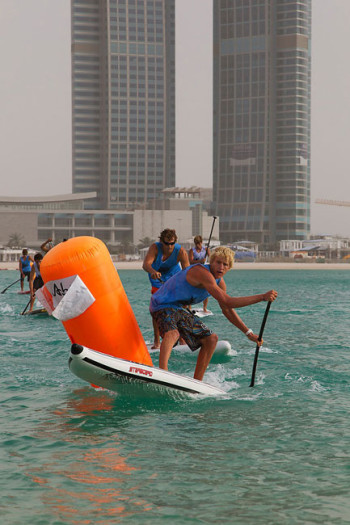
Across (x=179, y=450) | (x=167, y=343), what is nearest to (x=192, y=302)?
(x=167, y=343)

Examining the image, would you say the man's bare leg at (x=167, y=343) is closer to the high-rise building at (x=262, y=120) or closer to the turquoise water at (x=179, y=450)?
the turquoise water at (x=179, y=450)

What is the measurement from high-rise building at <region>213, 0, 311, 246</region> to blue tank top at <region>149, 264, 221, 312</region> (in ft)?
554

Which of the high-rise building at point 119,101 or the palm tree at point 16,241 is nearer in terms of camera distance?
the palm tree at point 16,241

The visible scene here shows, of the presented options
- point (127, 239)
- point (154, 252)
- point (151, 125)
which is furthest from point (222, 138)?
point (154, 252)

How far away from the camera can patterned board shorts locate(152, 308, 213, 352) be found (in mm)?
8195

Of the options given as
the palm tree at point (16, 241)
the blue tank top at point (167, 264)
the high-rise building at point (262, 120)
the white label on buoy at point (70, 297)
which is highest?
the high-rise building at point (262, 120)

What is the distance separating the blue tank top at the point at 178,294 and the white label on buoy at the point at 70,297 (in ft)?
2.60

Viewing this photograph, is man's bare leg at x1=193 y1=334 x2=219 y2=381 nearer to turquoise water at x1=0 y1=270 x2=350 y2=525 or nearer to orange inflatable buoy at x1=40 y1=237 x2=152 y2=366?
turquoise water at x1=0 y1=270 x2=350 y2=525

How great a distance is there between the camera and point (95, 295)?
8.28m

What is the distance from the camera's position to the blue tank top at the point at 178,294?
788 centimetres

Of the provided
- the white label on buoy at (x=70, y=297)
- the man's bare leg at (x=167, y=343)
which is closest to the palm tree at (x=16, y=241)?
the white label on buoy at (x=70, y=297)

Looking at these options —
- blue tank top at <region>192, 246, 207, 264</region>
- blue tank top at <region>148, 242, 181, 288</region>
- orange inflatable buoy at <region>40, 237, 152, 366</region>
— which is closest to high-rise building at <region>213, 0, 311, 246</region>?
blue tank top at <region>192, 246, 207, 264</region>

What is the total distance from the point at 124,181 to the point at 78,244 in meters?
181

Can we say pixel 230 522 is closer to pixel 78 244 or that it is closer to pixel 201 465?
pixel 201 465
